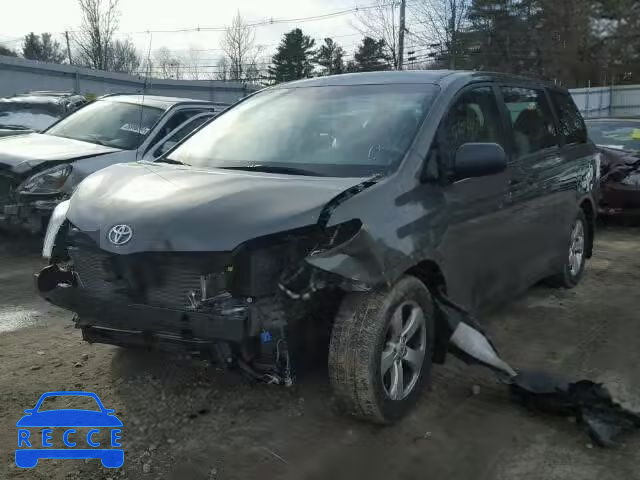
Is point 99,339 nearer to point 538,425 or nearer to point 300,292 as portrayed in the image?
point 300,292

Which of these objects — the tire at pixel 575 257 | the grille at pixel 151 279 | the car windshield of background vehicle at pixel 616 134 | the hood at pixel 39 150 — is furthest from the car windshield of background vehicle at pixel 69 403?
the car windshield of background vehicle at pixel 616 134

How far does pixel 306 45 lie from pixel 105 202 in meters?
56.1

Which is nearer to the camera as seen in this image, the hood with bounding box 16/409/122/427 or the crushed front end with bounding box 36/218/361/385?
the crushed front end with bounding box 36/218/361/385

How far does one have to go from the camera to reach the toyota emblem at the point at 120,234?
2928mm

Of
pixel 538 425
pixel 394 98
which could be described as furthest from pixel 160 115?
pixel 538 425

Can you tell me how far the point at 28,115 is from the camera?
10.5 metres

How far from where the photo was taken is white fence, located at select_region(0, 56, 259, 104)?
1852cm

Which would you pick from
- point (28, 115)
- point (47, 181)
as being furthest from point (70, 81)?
point (47, 181)

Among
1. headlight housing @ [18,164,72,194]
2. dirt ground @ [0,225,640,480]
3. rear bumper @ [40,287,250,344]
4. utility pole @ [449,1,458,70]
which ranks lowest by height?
dirt ground @ [0,225,640,480]

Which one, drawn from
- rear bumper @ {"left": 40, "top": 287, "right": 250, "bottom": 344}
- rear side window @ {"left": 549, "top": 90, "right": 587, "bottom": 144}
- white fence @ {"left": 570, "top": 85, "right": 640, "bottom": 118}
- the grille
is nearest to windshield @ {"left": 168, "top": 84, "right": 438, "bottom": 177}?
the grille

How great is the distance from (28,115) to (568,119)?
28.2 feet

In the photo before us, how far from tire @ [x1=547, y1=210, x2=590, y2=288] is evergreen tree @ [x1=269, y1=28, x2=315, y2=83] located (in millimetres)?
48099

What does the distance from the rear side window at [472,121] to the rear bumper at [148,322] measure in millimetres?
1670

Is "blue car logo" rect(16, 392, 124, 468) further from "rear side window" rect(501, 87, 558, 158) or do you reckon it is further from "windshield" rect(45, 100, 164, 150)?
"windshield" rect(45, 100, 164, 150)
